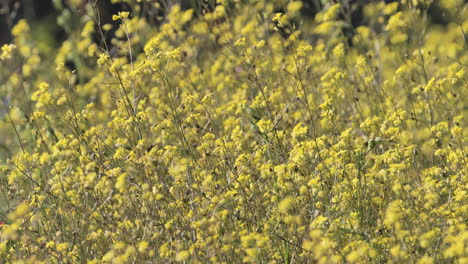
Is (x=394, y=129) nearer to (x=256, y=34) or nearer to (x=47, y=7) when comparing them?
(x=256, y=34)

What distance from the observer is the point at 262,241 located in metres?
2.71

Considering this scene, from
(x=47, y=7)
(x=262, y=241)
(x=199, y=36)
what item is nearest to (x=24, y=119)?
(x=199, y=36)

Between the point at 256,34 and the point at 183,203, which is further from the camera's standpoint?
the point at 256,34

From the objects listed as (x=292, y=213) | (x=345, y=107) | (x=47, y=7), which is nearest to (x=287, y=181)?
(x=292, y=213)

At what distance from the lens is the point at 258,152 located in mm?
3598

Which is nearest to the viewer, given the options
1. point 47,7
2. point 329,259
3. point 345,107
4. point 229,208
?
point 329,259

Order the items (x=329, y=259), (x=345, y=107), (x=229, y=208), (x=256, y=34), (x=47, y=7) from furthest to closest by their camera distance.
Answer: (x=47, y=7), (x=256, y=34), (x=345, y=107), (x=229, y=208), (x=329, y=259)

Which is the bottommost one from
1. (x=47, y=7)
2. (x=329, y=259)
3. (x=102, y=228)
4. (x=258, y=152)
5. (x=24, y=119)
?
(x=329, y=259)

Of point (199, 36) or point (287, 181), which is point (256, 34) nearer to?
point (199, 36)

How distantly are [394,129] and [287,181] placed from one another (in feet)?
2.00

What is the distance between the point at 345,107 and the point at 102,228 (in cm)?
207

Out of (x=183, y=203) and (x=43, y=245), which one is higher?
(x=183, y=203)

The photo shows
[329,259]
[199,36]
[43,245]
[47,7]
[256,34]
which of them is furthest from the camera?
[47,7]

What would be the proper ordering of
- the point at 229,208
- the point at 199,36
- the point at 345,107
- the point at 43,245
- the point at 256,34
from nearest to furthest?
the point at 43,245, the point at 229,208, the point at 345,107, the point at 256,34, the point at 199,36
